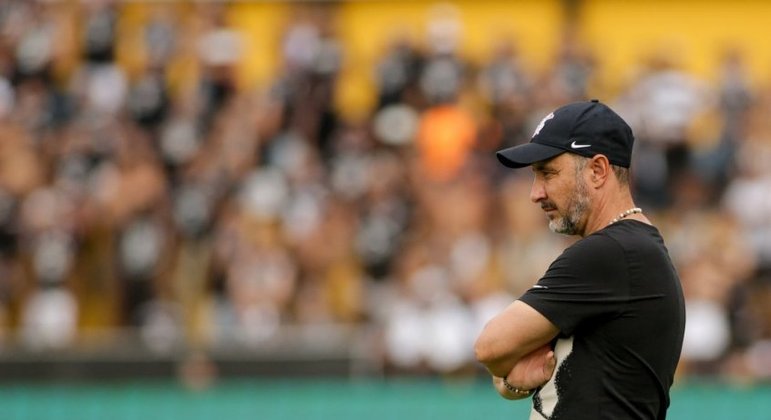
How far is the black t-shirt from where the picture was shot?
12.4 ft

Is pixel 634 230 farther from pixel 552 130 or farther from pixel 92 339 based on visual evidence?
pixel 92 339

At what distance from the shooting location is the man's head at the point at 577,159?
152 inches

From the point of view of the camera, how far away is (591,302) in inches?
149

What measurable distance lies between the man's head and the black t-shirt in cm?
12

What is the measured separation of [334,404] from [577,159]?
21.8ft

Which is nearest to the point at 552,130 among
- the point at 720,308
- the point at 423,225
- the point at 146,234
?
the point at 720,308

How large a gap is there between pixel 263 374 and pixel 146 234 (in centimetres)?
235

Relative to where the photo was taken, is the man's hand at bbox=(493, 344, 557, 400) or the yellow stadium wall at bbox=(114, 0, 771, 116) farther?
the yellow stadium wall at bbox=(114, 0, 771, 116)

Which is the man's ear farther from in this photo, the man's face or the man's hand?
the man's hand

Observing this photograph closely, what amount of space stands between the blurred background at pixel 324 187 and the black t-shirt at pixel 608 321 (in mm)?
7424

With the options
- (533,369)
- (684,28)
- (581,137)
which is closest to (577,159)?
(581,137)

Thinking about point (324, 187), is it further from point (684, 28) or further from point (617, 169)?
point (617, 169)

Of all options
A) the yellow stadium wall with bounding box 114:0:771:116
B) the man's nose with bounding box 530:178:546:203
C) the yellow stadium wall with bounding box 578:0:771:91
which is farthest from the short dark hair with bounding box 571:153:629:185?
the yellow stadium wall with bounding box 578:0:771:91

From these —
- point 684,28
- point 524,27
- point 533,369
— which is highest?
point 524,27
